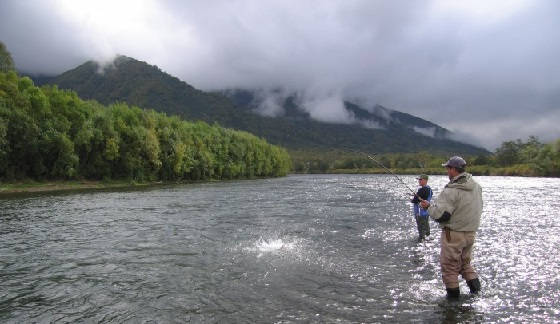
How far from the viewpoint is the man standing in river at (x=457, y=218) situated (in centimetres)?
974

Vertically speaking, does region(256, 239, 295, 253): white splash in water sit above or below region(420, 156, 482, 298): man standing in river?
below

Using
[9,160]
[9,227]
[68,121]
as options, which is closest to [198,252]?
[9,227]

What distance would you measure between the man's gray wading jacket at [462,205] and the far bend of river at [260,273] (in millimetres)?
2212

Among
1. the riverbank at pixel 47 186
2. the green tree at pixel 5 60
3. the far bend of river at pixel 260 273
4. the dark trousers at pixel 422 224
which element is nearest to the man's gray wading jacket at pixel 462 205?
the far bend of river at pixel 260 273

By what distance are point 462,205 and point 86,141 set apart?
2735 inches

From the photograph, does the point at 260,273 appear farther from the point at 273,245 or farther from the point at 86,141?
the point at 86,141

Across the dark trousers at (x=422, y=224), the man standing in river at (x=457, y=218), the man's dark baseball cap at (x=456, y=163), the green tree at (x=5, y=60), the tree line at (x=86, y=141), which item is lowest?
the dark trousers at (x=422, y=224)

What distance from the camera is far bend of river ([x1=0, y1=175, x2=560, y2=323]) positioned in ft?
31.2

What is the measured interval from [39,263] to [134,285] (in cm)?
546

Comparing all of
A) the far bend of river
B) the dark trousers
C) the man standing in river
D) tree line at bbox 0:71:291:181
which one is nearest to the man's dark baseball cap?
the man standing in river

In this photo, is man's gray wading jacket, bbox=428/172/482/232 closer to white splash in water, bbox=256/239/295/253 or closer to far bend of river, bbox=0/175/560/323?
far bend of river, bbox=0/175/560/323

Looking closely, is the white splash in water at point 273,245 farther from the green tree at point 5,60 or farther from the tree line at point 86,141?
the green tree at point 5,60

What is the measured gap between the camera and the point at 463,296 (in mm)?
10586

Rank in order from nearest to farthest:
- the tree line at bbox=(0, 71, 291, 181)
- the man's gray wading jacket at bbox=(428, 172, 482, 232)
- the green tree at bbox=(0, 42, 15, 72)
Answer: the man's gray wading jacket at bbox=(428, 172, 482, 232) < the tree line at bbox=(0, 71, 291, 181) < the green tree at bbox=(0, 42, 15, 72)
